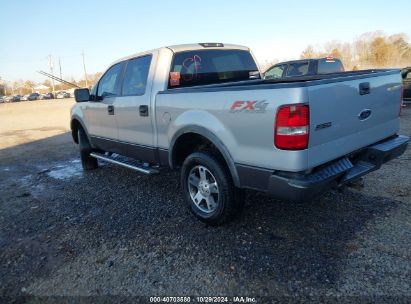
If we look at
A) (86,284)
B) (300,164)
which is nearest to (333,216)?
(300,164)

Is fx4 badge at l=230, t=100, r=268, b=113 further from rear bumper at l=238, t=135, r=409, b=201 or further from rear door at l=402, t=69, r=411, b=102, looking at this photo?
rear door at l=402, t=69, r=411, b=102

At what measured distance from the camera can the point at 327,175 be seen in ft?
9.41

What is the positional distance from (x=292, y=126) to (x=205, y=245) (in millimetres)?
1502

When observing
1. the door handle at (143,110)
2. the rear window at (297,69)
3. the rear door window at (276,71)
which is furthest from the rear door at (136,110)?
the rear door window at (276,71)

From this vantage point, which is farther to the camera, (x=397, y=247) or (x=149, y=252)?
(x=149, y=252)

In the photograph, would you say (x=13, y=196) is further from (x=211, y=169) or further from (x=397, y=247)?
(x=397, y=247)

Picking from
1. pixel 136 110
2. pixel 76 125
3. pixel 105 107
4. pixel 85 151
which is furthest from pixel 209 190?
pixel 76 125

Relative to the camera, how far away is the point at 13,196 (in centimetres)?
542

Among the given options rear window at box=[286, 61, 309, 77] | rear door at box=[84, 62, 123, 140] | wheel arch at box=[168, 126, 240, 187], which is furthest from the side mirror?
rear window at box=[286, 61, 309, 77]

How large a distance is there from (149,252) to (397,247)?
229 centimetres

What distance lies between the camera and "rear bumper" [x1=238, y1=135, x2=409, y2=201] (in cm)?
275

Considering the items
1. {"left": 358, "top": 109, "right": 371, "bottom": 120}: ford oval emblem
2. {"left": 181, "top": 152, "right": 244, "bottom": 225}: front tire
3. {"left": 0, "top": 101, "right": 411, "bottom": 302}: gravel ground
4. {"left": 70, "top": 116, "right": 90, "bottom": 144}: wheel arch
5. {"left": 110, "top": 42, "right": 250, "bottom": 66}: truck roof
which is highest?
{"left": 110, "top": 42, "right": 250, "bottom": 66}: truck roof

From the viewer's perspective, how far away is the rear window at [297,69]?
1078 cm

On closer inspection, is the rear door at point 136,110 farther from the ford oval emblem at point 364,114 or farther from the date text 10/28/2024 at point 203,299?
the ford oval emblem at point 364,114
